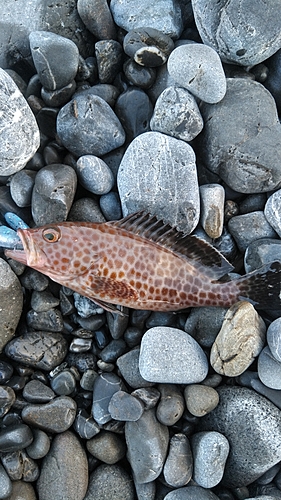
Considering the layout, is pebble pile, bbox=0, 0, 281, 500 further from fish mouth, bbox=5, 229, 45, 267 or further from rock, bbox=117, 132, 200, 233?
fish mouth, bbox=5, 229, 45, 267

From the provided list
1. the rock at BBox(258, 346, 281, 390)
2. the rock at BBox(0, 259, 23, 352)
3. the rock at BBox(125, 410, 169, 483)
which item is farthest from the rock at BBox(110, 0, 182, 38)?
the rock at BBox(125, 410, 169, 483)

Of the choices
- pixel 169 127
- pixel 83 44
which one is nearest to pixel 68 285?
pixel 169 127

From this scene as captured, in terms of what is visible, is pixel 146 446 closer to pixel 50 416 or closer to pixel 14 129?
pixel 50 416

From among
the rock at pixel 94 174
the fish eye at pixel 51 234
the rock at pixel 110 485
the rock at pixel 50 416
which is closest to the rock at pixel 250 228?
the rock at pixel 94 174

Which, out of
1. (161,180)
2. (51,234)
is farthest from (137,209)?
(51,234)

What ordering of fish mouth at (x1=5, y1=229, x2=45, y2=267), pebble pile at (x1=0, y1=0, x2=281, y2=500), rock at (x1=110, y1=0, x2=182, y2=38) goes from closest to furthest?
fish mouth at (x1=5, y1=229, x2=45, y2=267)
pebble pile at (x1=0, y1=0, x2=281, y2=500)
rock at (x1=110, y1=0, x2=182, y2=38)

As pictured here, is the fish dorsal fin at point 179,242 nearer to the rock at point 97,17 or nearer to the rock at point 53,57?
the rock at point 53,57
